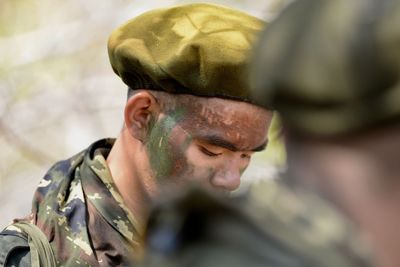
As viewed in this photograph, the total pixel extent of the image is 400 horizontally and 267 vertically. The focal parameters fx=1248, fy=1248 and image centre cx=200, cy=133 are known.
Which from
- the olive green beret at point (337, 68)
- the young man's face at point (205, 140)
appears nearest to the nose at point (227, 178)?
the young man's face at point (205, 140)

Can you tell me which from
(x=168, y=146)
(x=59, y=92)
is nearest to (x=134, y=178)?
(x=168, y=146)

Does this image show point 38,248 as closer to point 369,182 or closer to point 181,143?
point 181,143

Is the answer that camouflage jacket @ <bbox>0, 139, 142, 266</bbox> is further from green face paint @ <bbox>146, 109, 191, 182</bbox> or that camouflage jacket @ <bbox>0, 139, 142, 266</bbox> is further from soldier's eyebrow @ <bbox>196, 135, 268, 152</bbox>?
soldier's eyebrow @ <bbox>196, 135, 268, 152</bbox>

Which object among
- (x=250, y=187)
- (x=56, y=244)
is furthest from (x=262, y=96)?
(x=56, y=244)

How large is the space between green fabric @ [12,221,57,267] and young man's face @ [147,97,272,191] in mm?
312

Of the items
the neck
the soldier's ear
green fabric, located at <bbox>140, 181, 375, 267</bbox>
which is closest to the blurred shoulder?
the neck

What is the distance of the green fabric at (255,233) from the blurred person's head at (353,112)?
0.03 metres

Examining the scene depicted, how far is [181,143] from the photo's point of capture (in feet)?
9.50

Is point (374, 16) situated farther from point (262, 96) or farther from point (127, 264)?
point (127, 264)

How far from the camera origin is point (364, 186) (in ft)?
4.00

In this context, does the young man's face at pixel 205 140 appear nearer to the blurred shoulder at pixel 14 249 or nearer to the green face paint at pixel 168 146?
the green face paint at pixel 168 146

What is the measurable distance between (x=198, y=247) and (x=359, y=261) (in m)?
0.16

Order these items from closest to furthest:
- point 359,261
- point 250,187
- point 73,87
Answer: point 359,261, point 250,187, point 73,87

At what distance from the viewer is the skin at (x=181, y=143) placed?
9.46 feet
